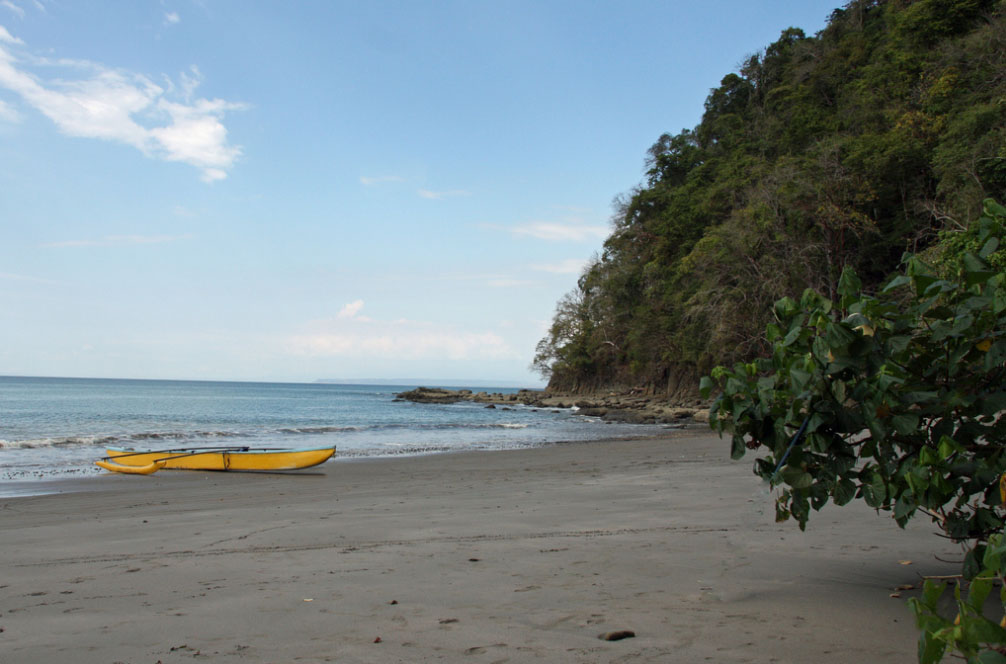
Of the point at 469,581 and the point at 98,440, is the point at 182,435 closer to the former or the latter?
the point at 98,440

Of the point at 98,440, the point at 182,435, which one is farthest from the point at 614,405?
the point at 98,440

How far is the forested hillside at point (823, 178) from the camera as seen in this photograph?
22.3 meters

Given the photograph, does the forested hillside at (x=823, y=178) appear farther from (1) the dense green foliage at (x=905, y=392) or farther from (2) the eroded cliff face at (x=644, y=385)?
(1) the dense green foliage at (x=905, y=392)

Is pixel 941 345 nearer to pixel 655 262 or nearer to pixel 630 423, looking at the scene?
pixel 630 423

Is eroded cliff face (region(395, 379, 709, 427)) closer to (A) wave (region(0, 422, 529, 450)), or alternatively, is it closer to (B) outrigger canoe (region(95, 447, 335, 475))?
(A) wave (region(0, 422, 529, 450))

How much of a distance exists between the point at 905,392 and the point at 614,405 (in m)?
43.4

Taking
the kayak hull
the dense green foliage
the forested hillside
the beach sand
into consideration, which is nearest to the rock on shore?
the forested hillside

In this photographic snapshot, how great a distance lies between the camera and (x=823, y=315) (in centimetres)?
329

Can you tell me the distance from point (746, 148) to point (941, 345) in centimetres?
4020

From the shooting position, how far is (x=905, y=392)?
10.6 ft

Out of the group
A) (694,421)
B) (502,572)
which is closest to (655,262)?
(694,421)

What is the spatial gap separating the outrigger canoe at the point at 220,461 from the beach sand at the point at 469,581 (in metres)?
4.91

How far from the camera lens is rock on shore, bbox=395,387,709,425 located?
33.6 m

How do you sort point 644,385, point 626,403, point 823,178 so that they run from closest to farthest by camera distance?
1. point 823,178
2. point 626,403
3. point 644,385
